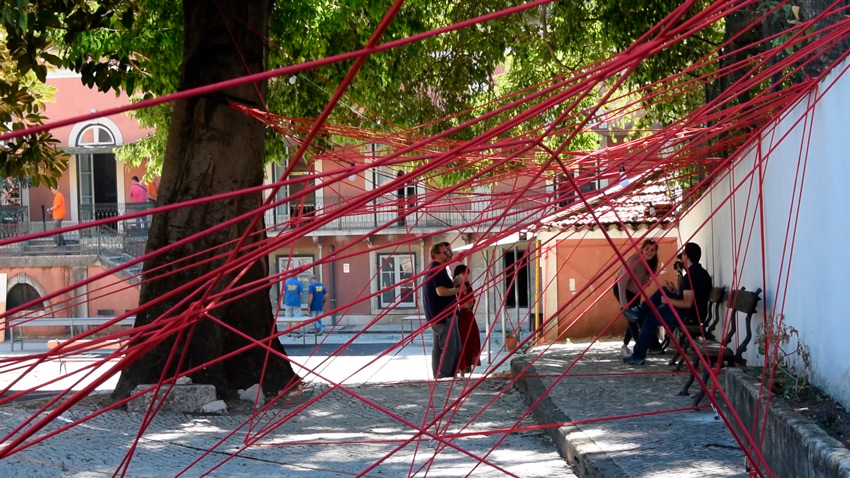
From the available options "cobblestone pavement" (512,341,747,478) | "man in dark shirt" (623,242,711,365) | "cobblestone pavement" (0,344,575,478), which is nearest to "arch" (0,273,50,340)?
"cobblestone pavement" (0,344,575,478)

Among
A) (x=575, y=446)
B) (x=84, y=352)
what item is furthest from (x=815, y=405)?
(x=84, y=352)

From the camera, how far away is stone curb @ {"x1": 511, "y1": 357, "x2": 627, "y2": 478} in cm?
670

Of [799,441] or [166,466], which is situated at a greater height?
[799,441]

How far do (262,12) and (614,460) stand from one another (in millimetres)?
6499

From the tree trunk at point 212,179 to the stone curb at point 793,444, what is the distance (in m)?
5.67

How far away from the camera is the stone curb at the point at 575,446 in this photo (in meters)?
6.70

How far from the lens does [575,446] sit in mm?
7633

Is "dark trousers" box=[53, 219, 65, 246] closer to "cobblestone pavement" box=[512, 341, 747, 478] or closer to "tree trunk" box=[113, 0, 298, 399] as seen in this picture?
"tree trunk" box=[113, 0, 298, 399]

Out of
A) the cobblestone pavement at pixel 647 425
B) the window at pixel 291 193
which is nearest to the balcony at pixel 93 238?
the window at pixel 291 193

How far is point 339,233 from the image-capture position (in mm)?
33844

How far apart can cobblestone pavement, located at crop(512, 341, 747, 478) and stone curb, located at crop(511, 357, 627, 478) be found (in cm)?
5

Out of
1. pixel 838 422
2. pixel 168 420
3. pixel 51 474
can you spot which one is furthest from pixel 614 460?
pixel 168 420

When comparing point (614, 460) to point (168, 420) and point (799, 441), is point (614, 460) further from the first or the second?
point (168, 420)

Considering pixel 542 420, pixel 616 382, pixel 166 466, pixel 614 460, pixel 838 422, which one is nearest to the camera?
pixel 838 422
